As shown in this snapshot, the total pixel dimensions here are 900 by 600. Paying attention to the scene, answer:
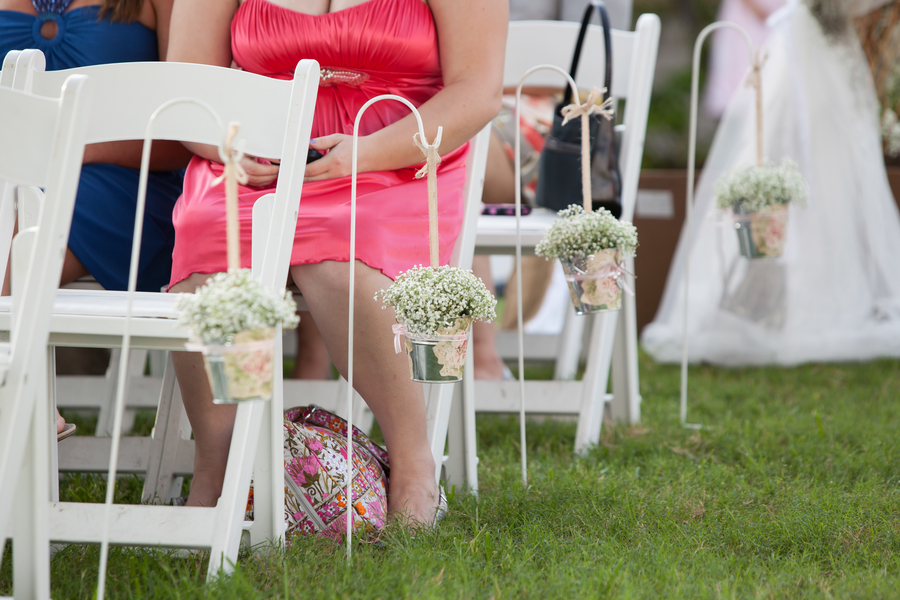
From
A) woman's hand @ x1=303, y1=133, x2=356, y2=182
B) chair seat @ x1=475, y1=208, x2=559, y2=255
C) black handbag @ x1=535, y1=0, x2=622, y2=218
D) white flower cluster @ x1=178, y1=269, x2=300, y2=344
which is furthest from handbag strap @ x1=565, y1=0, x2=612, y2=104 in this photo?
white flower cluster @ x1=178, y1=269, x2=300, y2=344

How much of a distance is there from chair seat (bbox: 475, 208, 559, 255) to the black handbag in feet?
0.24

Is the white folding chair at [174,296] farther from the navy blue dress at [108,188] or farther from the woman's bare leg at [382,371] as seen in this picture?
the navy blue dress at [108,188]

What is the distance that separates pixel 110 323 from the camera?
1.19 m

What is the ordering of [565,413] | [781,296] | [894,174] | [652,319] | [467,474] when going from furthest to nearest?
[652,319] < [894,174] < [781,296] < [565,413] < [467,474]

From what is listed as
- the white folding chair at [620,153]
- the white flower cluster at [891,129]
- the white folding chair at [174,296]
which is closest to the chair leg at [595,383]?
the white folding chair at [620,153]

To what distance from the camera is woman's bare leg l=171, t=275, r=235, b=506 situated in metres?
1.48

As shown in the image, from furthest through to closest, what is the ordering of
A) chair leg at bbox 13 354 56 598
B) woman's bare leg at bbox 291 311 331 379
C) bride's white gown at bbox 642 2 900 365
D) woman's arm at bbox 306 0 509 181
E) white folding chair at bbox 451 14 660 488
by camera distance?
bride's white gown at bbox 642 2 900 365
woman's bare leg at bbox 291 311 331 379
white folding chair at bbox 451 14 660 488
woman's arm at bbox 306 0 509 181
chair leg at bbox 13 354 56 598

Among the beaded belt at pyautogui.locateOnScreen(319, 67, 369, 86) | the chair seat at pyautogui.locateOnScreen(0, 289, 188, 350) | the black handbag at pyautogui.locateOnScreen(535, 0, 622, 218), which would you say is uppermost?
the beaded belt at pyautogui.locateOnScreen(319, 67, 369, 86)

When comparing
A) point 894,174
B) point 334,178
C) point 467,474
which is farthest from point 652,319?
point 334,178

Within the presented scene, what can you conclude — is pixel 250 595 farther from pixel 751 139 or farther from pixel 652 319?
pixel 652 319

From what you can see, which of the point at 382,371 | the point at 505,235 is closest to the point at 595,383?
the point at 505,235

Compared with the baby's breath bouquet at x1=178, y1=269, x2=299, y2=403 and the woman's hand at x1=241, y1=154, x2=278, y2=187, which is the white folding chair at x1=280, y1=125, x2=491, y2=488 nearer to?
the woman's hand at x1=241, y1=154, x2=278, y2=187

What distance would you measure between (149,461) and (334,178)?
723 mm

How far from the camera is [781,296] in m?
3.26
